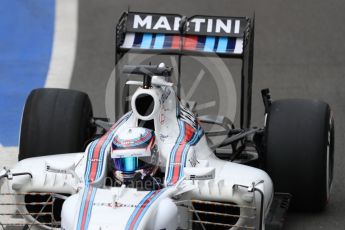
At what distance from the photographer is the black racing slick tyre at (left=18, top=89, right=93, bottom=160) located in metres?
9.41

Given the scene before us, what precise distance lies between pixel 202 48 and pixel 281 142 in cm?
121

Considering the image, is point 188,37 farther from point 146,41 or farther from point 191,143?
point 191,143

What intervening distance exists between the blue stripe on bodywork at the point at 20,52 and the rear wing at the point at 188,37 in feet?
8.64

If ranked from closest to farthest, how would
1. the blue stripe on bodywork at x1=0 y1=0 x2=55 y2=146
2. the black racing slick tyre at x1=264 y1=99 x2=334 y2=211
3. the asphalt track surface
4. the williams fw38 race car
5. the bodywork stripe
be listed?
the bodywork stripe < the williams fw38 race car < the black racing slick tyre at x1=264 y1=99 x2=334 y2=211 < the blue stripe on bodywork at x1=0 y1=0 x2=55 y2=146 < the asphalt track surface

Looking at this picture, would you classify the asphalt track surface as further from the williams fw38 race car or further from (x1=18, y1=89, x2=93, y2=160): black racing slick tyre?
(x1=18, y1=89, x2=93, y2=160): black racing slick tyre

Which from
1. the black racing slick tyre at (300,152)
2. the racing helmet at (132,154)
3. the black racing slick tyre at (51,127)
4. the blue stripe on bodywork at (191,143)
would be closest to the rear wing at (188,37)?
the black racing slick tyre at (51,127)

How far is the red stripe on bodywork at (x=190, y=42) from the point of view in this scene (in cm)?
958

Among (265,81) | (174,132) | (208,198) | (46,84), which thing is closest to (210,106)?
(265,81)

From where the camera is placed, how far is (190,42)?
9.63m

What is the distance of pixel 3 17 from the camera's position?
1533cm

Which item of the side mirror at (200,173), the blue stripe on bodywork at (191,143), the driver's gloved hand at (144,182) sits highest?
the blue stripe on bodywork at (191,143)

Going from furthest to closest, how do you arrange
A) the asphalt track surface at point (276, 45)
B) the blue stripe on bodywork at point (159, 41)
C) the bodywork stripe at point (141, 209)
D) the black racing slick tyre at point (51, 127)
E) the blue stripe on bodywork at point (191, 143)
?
the asphalt track surface at point (276, 45), the blue stripe on bodywork at point (159, 41), the black racing slick tyre at point (51, 127), the blue stripe on bodywork at point (191, 143), the bodywork stripe at point (141, 209)

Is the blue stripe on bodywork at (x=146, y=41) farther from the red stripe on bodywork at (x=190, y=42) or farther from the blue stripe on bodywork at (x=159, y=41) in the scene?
the red stripe on bodywork at (x=190, y=42)

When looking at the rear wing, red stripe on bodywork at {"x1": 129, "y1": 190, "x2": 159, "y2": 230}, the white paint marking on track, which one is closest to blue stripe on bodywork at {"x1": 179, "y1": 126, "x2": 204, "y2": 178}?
red stripe on bodywork at {"x1": 129, "y1": 190, "x2": 159, "y2": 230}
